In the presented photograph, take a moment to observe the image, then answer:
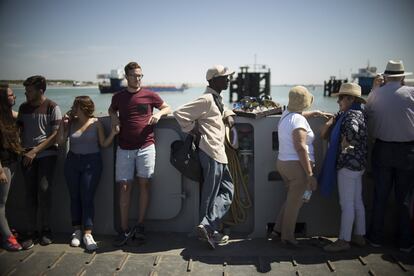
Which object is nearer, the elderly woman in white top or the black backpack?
the elderly woman in white top

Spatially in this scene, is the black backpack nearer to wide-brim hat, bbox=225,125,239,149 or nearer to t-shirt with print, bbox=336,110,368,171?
wide-brim hat, bbox=225,125,239,149

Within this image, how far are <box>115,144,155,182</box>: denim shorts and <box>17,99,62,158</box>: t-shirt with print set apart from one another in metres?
0.74

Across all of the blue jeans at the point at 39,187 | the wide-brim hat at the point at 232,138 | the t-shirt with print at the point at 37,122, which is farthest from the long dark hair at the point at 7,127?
the wide-brim hat at the point at 232,138

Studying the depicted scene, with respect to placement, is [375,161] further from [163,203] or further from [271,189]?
[163,203]

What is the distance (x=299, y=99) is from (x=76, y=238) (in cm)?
263

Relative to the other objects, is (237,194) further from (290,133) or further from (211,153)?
(290,133)

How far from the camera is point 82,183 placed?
382 cm

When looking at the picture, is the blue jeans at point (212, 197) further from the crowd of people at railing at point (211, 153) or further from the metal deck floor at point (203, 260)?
the metal deck floor at point (203, 260)

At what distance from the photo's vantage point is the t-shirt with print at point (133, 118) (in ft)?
12.3

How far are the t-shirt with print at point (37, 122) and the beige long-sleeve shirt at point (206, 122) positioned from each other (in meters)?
1.30

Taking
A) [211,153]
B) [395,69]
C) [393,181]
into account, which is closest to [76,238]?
[211,153]

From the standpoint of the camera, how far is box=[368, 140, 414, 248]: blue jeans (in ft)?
11.7

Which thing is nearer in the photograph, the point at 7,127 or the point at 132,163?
the point at 7,127

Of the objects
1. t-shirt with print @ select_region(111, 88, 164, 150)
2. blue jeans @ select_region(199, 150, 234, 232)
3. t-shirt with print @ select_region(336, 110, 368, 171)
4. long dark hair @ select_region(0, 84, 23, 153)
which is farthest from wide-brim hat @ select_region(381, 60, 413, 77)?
long dark hair @ select_region(0, 84, 23, 153)
